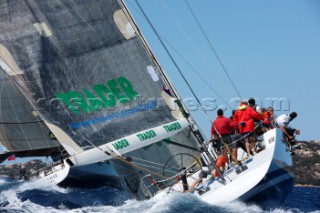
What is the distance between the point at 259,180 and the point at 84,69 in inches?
243

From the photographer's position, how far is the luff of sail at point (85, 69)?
19.0 metres

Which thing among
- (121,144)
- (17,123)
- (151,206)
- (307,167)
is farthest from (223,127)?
(307,167)

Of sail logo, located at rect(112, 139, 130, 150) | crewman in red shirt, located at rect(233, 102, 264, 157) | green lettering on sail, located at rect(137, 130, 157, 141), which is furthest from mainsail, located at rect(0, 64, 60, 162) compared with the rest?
crewman in red shirt, located at rect(233, 102, 264, 157)

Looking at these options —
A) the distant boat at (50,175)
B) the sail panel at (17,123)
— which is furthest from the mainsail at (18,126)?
the distant boat at (50,175)

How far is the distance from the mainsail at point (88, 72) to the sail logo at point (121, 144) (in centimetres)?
31

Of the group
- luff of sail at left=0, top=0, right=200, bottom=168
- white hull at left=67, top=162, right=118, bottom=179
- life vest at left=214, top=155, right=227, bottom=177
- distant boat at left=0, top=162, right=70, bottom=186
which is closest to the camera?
life vest at left=214, top=155, right=227, bottom=177

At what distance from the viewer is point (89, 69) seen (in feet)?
63.2

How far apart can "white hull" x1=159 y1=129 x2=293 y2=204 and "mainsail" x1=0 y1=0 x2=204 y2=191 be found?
97.3 inches

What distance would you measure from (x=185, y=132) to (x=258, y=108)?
2618 mm

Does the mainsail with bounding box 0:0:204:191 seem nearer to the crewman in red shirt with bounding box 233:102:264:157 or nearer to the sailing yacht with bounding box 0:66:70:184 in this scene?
the crewman in red shirt with bounding box 233:102:264:157

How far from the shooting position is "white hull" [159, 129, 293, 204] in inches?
642

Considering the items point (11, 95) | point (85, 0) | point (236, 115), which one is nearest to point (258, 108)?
point (236, 115)

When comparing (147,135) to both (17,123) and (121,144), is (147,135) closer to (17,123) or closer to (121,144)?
(121,144)

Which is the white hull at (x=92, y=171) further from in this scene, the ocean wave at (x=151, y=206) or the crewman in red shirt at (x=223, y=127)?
the crewman in red shirt at (x=223, y=127)
